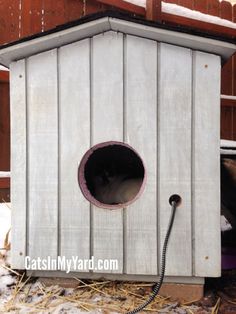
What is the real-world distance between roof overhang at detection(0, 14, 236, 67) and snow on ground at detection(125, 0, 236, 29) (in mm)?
2261

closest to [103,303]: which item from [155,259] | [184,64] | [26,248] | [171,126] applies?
[155,259]

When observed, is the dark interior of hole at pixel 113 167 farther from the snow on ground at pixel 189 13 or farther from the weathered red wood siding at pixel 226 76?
the weathered red wood siding at pixel 226 76

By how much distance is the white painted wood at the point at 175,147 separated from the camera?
1865mm

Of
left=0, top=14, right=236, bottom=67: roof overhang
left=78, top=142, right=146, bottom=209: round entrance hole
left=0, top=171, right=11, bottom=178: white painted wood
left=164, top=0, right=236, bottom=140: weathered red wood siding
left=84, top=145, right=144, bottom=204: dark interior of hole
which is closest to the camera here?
left=0, top=14, right=236, bottom=67: roof overhang

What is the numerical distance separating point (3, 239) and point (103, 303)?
0.93 meters

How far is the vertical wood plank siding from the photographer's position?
1862 millimetres

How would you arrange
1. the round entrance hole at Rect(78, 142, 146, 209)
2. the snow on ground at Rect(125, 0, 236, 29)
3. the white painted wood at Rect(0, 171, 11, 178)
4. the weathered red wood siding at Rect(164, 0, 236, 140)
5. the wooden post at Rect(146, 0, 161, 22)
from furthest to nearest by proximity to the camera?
the weathered red wood siding at Rect(164, 0, 236, 140) < the snow on ground at Rect(125, 0, 236, 29) < the wooden post at Rect(146, 0, 161, 22) < the white painted wood at Rect(0, 171, 11, 178) < the round entrance hole at Rect(78, 142, 146, 209)

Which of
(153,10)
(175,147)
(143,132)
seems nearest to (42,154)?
(143,132)

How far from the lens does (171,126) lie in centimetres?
187

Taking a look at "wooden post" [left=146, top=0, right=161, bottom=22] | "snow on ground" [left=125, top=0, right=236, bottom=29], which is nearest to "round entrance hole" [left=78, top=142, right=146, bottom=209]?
"wooden post" [left=146, top=0, right=161, bottom=22]

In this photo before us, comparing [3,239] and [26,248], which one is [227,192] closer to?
[26,248]

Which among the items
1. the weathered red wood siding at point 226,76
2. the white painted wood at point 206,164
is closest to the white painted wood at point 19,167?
the white painted wood at point 206,164

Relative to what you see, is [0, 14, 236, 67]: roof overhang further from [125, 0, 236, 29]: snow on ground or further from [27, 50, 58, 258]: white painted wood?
[125, 0, 236, 29]: snow on ground

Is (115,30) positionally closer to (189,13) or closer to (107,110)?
(107,110)
